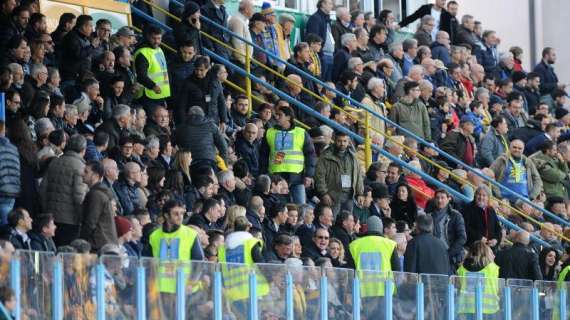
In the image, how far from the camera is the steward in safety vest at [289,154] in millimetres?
20625

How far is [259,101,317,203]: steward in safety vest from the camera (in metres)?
20.6

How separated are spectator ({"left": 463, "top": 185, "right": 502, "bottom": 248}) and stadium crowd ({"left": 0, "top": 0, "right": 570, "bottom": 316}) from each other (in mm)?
22

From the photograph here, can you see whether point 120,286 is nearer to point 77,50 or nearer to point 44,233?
point 44,233

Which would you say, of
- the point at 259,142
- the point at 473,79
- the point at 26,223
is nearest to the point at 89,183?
the point at 26,223

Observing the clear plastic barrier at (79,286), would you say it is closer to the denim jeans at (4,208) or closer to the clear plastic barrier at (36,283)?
the clear plastic barrier at (36,283)

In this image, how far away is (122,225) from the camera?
16016 millimetres

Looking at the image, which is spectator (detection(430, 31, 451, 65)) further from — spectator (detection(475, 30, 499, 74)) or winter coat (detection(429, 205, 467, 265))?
winter coat (detection(429, 205, 467, 265))

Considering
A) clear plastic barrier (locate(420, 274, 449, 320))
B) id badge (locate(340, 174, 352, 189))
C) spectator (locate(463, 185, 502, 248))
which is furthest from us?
spectator (locate(463, 185, 502, 248))

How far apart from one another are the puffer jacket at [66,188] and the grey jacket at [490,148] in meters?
9.48

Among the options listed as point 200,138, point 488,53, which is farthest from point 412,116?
point 488,53

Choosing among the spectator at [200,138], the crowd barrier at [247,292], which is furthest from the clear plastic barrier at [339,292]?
the spectator at [200,138]

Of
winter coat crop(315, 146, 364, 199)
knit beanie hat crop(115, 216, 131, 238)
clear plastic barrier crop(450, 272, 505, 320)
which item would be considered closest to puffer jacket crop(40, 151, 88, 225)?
knit beanie hat crop(115, 216, 131, 238)

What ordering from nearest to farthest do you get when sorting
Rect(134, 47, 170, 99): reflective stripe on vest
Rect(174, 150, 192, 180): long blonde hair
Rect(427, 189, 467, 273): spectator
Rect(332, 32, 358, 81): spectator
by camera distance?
Rect(174, 150, 192, 180): long blonde hair
Rect(427, 189, 467, 273): spectator
Rect(134, 47, 170, 99): reflective stripe on vest
Rect(332, 32, 358, 81): spectator

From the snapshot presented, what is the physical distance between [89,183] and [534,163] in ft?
33.7
